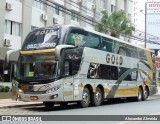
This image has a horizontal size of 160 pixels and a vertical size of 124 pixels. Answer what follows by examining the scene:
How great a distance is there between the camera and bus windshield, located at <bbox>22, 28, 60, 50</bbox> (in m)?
17.3

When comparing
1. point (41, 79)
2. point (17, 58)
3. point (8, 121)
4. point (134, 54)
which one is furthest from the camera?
point (134, 54)

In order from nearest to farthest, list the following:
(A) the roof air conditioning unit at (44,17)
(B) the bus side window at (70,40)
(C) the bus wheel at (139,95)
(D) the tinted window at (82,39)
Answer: (B) the bus side window at (70,40) < (D) the tinted window at (82,39) < (C) the bus wheel at (139,95) < (A) the roof air conditioning unit at (44,17)

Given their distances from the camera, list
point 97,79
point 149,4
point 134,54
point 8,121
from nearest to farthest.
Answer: point 8,121, point 97,79, point 134,54, point 149,4

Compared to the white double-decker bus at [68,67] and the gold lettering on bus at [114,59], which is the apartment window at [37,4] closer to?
the white double-decker bus at [68,67]

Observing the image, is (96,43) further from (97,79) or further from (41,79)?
(41,79)

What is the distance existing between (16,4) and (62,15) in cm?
923

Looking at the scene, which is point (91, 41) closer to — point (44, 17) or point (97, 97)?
point (97, 97)

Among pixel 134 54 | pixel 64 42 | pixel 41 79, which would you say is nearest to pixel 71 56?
pixel 64 42

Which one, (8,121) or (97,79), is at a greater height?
(97,79)

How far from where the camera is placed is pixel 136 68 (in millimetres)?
25875

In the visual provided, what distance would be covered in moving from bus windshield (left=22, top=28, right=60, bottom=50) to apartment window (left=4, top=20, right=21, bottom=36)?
14.3 m

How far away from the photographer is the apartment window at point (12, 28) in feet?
105

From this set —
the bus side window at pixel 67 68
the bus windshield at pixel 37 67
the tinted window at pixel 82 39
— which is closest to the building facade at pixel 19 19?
the tinted window at pixel 82 39

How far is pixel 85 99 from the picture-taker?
18922 mm
